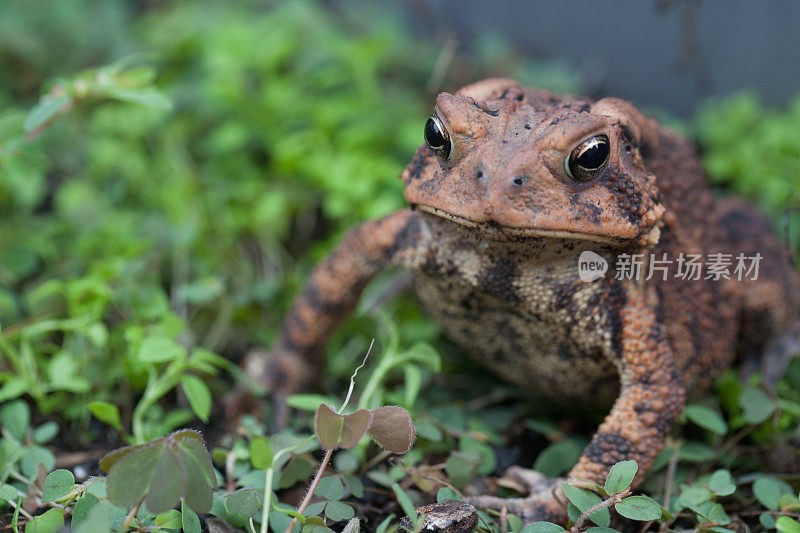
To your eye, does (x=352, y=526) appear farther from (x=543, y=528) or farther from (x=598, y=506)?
(x=598, y=506)

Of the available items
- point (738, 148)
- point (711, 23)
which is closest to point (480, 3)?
point (711, 23)

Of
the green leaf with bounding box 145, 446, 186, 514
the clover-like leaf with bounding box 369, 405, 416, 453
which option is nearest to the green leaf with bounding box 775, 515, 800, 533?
the clover-like leaf with bounding box 369, 405, 416, 453

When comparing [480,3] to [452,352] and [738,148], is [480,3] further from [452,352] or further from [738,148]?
[452,352]

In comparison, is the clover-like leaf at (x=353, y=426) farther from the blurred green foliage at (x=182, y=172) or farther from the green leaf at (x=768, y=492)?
the green leaf at (x=768, y=492)

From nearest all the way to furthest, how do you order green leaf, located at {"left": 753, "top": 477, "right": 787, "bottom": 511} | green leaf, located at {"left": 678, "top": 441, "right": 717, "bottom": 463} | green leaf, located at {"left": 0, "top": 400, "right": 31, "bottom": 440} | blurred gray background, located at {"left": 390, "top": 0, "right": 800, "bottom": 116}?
1. green leaf, located at {"left": 753, "top": 477, "right": 787, "bottom": 511}
2. green leaf, located at {"left": 0, "top": 400, "right": 31, "bottom": 440}
3. green leaf, located at {"left": 678, "top": 441, "right": 717, "bottom": 463}
4. blurred gray background, located at {"left": 390, "top": 0, "right": 800, "bottom": 116}

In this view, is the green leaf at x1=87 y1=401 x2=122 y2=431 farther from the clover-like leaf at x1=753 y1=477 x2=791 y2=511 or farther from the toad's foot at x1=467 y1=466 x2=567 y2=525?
the clover-like leaf at x1=753 y1=477 x2=791 y2=511
